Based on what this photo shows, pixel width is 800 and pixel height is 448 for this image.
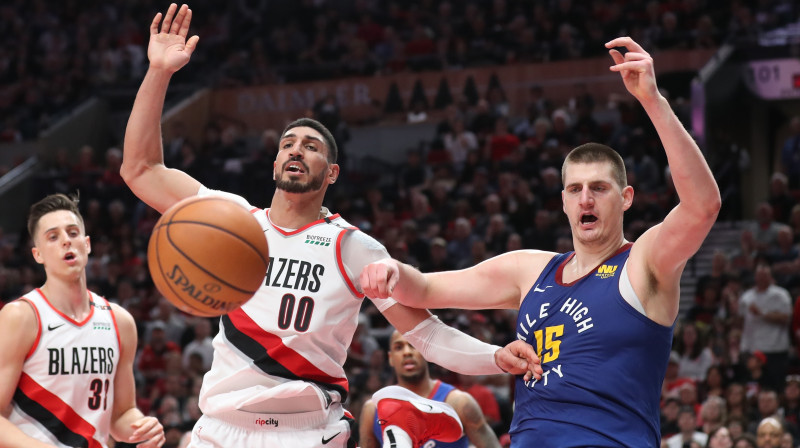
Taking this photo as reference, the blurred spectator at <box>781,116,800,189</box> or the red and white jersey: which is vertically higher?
the blurred spectator at <box>781,116,800,189</box>

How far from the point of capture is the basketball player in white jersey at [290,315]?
15.7ft

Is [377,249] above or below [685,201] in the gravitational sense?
below

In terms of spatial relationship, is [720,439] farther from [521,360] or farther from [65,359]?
[65,359]

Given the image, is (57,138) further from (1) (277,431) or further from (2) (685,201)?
(2) (685,201)

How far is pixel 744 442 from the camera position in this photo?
8.73m

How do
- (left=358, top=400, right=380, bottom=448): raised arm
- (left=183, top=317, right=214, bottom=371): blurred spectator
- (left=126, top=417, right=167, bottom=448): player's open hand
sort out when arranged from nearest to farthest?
(left=126, top=417, right=167, bottom=448): player's open hand → (left=358, top=400, right=380, bottom=448): raised arm → (left=183, top=317, right=214, bottom=371): blurred spectator

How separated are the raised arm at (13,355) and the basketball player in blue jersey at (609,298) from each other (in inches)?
83.1

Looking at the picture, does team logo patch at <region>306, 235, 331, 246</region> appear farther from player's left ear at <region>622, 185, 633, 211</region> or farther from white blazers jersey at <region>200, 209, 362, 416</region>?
player's left ear at <region>622, 185, 633, 211</region>

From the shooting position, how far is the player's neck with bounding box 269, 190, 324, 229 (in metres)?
5.07

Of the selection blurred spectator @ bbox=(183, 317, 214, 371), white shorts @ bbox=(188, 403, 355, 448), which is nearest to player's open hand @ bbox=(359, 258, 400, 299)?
white shorts @ bbox=(188, 403, 355, 448)

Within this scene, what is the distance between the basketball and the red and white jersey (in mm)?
423

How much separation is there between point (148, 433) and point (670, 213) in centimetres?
295

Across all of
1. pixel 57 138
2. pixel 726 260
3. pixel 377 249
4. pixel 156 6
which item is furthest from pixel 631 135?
pixel 156 6

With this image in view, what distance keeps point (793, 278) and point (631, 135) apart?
3756mm
